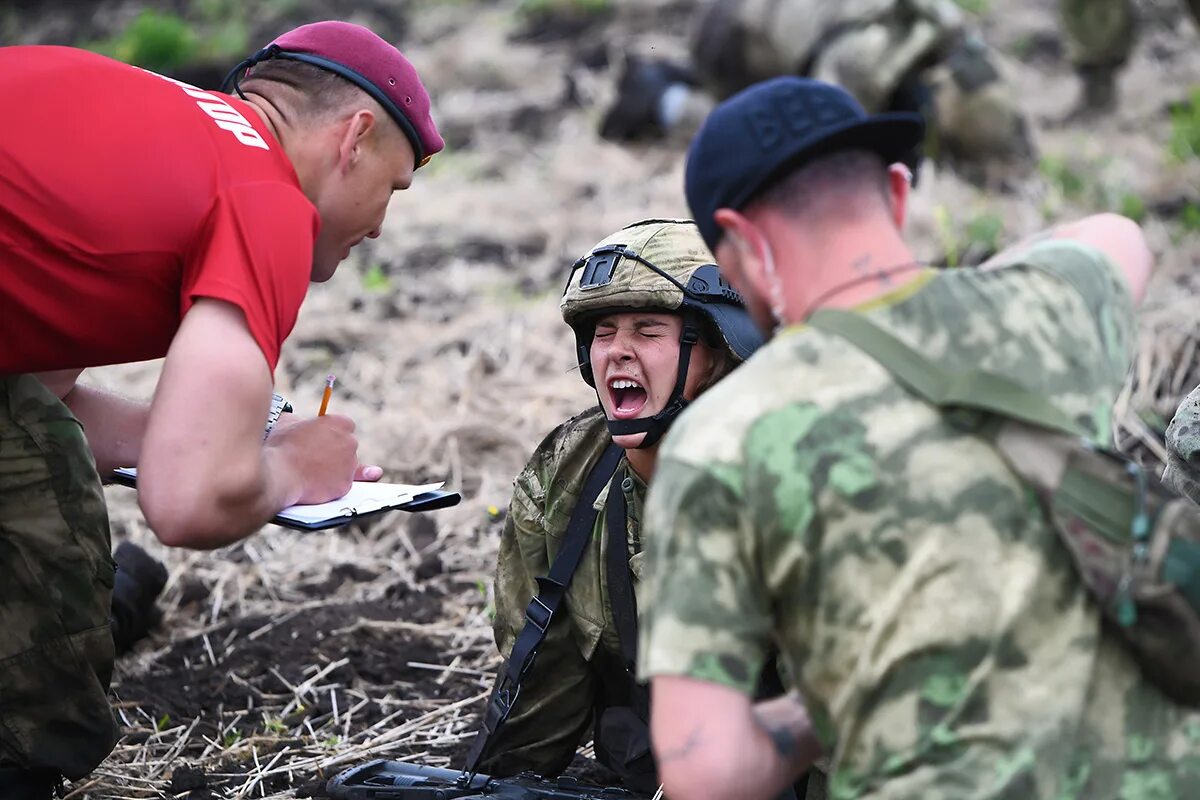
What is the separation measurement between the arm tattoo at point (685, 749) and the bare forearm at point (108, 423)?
7.17 ft

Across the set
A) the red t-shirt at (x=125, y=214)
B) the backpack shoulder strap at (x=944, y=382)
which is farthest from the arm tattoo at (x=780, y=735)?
the red t-shirt at (x=125, y=214)

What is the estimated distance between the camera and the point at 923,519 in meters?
2.24

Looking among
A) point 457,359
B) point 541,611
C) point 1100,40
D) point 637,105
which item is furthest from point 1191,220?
point 541,611

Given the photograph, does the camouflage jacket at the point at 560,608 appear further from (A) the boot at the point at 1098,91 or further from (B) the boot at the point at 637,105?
(A) the boot at the point at 1098,91

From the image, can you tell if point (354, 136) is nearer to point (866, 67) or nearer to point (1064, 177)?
point (1064, 177)

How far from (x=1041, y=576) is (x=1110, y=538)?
0.12 m

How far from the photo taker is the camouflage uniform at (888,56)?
1027 cm

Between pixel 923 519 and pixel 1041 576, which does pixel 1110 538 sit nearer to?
pixel 1041 576

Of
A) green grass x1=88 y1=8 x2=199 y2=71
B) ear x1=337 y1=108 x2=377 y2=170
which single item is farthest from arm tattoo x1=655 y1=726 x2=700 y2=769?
green grass x1=88 y1=8 x2=199 y2=71

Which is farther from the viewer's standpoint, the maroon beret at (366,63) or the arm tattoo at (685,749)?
the maroon beret at (366,63)

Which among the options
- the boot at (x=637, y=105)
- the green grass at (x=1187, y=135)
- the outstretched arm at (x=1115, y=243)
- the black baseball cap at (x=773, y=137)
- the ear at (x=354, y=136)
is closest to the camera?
the black baseball cap at (x=773, y=137)

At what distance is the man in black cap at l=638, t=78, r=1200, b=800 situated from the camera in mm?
2236

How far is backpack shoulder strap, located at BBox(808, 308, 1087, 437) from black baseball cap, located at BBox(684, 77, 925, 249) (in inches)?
10.3

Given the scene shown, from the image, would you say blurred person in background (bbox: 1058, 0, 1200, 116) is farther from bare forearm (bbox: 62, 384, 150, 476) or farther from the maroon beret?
bare forearm (bbox: 62, 384, 150, 476)
